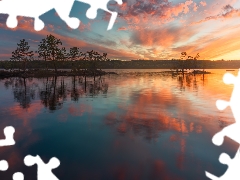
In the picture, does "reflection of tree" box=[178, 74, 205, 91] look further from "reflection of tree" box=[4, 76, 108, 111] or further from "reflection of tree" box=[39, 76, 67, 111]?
"reflection of tree" box=[39, 76, 67, 111]

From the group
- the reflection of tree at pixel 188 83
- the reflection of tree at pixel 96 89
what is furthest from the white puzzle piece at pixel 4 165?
the reflection of tree at pixel 188 83

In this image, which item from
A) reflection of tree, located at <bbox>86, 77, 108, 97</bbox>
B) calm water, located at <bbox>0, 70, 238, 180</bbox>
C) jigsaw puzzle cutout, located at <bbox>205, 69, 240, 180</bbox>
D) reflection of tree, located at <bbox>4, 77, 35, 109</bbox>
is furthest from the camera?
reflection of tree, located at <bbox>86, 77, 108, 97</bbox>

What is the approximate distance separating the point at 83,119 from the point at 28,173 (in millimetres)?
8323

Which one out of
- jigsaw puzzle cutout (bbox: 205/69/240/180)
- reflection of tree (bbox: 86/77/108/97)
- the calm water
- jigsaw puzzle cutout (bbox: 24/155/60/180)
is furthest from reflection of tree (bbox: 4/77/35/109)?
jigsaw puzzle cutout (bbox: 205/69/240/180)

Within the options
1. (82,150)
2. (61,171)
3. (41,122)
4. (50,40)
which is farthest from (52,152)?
(50,40)

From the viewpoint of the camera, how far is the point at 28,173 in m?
7.99

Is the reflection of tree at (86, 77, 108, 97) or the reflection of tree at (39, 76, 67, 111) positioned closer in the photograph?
the reflection of tree at (39, 76, 67, 111)

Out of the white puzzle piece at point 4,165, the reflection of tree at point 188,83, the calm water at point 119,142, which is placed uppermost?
the reflection of tree at point 188,83

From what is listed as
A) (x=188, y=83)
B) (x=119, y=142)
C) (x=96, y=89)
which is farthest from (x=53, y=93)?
(x=188, y=83)

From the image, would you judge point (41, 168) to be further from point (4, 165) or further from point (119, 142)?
point (119, 142)

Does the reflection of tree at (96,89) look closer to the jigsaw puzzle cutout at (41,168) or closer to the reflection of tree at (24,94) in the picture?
the reflection of tree at (24,94)

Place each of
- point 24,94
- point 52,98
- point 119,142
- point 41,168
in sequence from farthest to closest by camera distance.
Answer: point 24,94 → point 52,98 → point 119,142 → point 41,168

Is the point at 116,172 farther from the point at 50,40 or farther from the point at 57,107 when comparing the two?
the point at 50,40

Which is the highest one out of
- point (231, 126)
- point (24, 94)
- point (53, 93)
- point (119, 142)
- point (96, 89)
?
point (231, 126)
